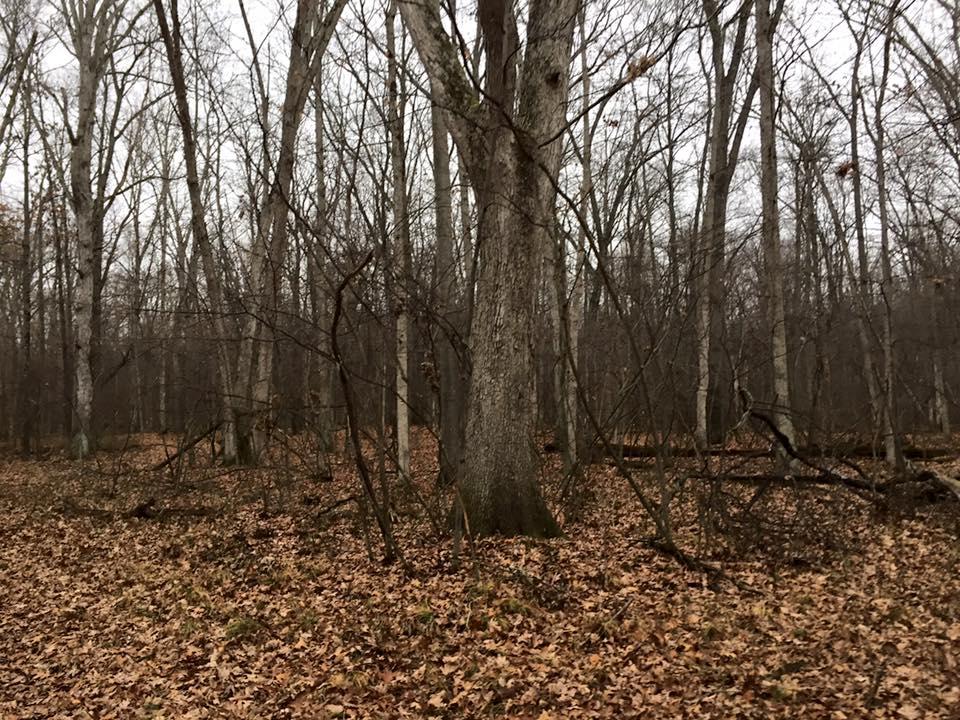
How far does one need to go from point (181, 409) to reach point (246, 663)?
23.6 metres

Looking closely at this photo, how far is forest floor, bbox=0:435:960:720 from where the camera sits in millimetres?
4035

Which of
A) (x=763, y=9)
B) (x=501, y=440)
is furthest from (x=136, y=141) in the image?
(x=501, y=440)

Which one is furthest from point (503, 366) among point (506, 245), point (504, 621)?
point (504, 621)

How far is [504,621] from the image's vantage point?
196 inches

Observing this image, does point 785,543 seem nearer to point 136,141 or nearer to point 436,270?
point 436,270

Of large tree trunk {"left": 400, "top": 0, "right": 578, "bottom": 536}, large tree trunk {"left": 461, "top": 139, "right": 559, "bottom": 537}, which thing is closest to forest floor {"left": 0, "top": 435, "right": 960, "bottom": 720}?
large tree trunk {"left": 461, "top": 139, "right": 559, "bottom": 537}

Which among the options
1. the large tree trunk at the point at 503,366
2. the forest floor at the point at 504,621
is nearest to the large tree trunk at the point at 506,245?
the large tree trunk at the point at 503,366

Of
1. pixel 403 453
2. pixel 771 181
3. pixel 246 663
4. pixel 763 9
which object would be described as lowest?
pixel 246 663

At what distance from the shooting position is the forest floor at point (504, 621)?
159 inches

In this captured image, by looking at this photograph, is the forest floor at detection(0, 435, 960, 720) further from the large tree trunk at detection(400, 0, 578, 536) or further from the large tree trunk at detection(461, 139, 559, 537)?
the large tree trunk at detection(400, 0, 578, 536)

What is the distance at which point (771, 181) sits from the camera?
10.0 meters

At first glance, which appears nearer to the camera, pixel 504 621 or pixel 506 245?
pixel 504 621

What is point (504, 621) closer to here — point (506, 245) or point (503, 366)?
point (503, 366)

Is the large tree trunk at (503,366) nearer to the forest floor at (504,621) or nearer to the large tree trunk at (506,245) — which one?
the large tree trunk at (506,245)
